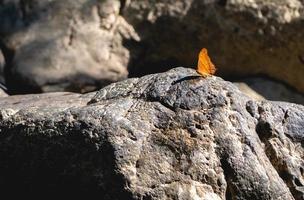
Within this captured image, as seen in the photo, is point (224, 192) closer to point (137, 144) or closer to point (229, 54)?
point (137, 144)

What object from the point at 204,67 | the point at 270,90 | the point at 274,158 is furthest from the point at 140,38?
the point at 274,158

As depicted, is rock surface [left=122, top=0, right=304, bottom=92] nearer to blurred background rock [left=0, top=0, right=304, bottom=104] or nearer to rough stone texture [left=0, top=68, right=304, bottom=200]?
blurred background rock [left=0, top=0, right=304, bottom=104]

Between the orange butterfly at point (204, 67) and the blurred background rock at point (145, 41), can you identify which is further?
the blurred background rock at point (145, 41)

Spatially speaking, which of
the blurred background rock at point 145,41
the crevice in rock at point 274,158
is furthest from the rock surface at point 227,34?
the crevice in rock at point 274,158

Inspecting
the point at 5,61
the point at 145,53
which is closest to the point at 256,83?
the point at 145,53

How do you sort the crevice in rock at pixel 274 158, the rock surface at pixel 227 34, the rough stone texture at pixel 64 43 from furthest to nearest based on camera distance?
1. the rock surface at pixel 227 34
2. the rough stone texture at pixel 64 43
3. the crevice in rock at pixel 274 158

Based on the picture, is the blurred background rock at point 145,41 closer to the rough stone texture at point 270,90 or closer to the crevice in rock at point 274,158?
the rough stone texture at point 270,90

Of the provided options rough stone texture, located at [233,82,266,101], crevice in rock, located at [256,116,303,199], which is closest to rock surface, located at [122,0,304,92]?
rough stone texture, located at [233,82,266,101]

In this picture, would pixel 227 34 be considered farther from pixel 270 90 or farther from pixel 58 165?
pixel 58 165

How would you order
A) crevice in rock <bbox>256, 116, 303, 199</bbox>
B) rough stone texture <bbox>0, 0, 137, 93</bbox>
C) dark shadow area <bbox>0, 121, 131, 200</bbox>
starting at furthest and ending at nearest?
rough stone texture <bbox>0, 0, 137, 93</bbox>, crevice in rock <bbox>256, 116, 303, 199</bbox>, dark shadow area <bbox>0, 121, 131, 200</bbox>
